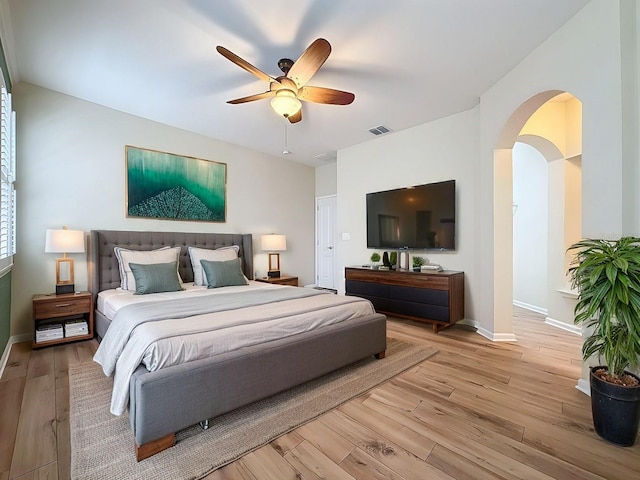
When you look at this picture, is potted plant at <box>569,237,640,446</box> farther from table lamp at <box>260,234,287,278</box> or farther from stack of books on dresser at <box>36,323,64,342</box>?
stack of books on dresser at <box>36,323,64,342</box>

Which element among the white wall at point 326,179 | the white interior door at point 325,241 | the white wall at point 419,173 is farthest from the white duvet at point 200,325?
the white wall at point 326,179

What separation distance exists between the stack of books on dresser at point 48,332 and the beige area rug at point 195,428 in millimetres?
905

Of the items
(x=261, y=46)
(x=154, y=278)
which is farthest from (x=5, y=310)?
(x=261, y=46)

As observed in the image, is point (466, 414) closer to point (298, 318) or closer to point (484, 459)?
point (484, 459)

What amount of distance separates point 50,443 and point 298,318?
5.29 ft

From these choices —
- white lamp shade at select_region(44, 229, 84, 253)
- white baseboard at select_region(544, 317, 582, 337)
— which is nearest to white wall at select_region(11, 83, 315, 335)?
white lamp shade at select_region(44, 229, 84, 253)

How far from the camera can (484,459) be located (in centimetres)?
155

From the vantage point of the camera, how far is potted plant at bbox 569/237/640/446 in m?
1.59

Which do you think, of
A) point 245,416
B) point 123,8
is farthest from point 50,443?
point 123,8

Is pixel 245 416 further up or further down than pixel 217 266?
further down

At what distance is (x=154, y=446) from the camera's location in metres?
1.57

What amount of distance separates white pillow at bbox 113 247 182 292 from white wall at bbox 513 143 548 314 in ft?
18.5

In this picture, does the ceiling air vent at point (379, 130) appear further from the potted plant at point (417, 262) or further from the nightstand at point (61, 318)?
the nightstand at point (61, 318)

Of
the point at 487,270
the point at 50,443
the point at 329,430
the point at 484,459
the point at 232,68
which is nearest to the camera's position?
the point at 484,459
